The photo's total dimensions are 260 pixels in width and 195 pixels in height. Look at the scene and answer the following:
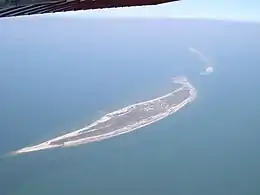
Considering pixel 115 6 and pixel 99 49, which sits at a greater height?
pixel 115 6

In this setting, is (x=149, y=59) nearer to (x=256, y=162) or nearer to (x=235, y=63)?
Result: (x=235, y=63)

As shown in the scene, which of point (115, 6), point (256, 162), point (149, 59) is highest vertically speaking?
point (115, 6)

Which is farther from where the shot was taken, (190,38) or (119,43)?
(190,38)

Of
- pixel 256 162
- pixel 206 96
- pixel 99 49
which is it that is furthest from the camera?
pixel 99 49

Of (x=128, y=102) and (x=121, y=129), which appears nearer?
(x=121, y=129)

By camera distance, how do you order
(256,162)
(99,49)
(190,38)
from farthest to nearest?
(190,38) < (99,49) < (256,162)

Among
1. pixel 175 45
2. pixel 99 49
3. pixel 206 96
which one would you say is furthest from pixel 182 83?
pixel 99 49
